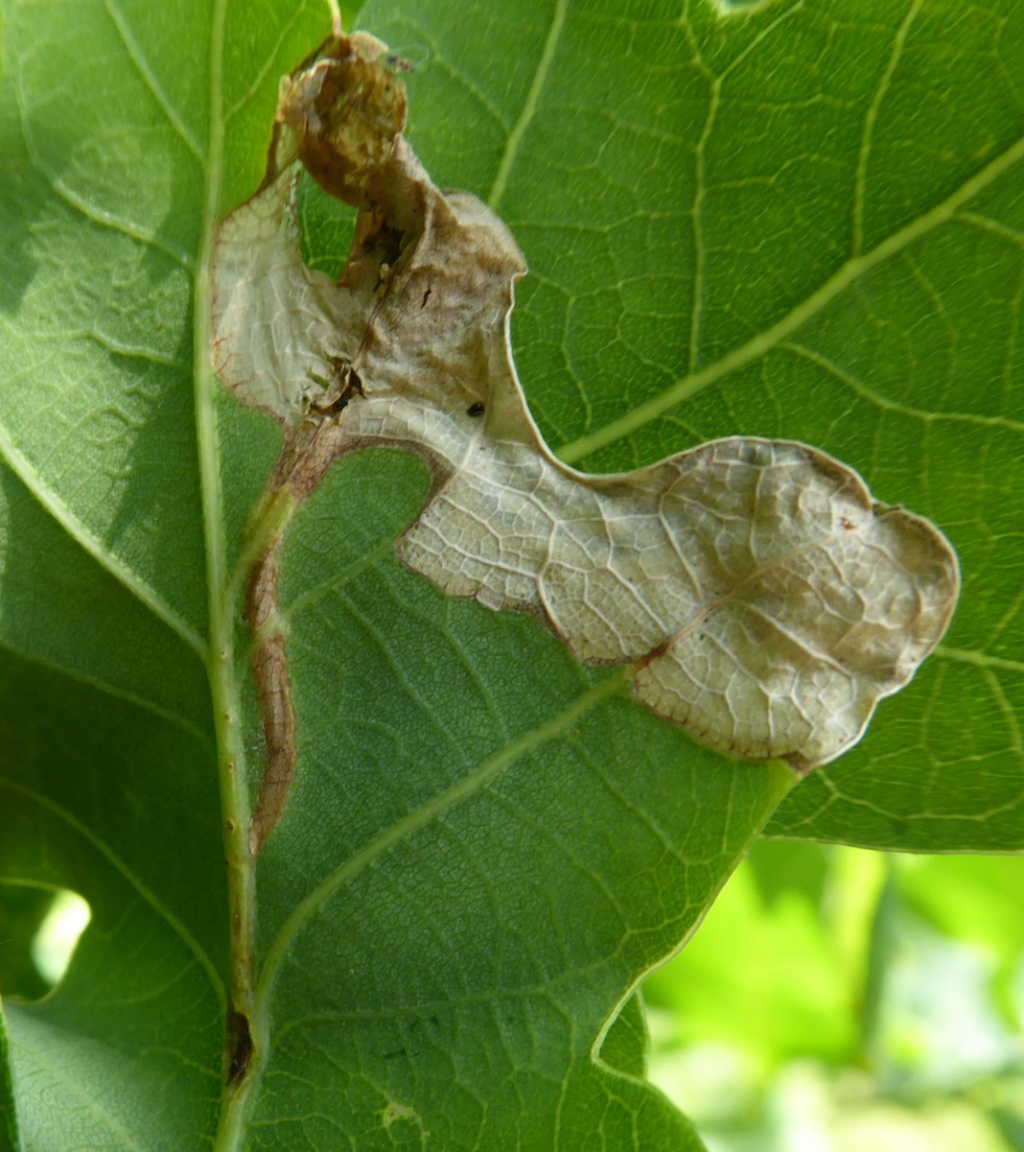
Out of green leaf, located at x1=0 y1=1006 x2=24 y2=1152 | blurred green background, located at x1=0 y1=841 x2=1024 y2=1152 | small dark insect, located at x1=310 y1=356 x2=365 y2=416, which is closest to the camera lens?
green leaf, located at x1=0 y1=1006 x2=24 y2=1152

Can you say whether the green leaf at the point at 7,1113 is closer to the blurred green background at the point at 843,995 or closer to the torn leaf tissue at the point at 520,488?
the torn leaf tissue at the point at 520,488

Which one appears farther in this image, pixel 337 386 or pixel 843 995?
pixel 843 995

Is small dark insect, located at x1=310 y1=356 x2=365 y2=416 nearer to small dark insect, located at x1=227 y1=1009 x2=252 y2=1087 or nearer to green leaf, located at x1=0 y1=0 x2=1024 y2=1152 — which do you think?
green leaf, located at x1=0 y1=0 x2=1024 y2=1152

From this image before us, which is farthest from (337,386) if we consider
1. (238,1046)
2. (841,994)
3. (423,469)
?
(841,994)

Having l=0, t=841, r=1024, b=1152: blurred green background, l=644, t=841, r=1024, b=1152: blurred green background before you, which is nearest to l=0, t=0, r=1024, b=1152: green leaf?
l=0, t=841, r=1024, b=1152: blurred green background

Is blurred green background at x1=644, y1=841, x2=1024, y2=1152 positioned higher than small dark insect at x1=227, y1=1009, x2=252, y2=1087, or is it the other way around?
blurred green background at x1=644, y1=841, x2=1024, y2=1152

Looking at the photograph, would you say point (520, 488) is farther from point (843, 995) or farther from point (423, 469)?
point (843, 995)

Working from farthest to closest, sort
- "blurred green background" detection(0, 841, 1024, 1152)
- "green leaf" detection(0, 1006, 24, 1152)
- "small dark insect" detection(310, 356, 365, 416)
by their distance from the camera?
"blurred green background" detection(0, 841, 1024, 1152) → "small dark insect" detection(310, 356, 365, 416) → "green leaf" detection(0, 1006, 24, 1152)

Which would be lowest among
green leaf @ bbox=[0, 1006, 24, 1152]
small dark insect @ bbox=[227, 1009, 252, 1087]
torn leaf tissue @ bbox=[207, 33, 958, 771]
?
green leaf @ bbox=[0, 1006, 24, 1152]
